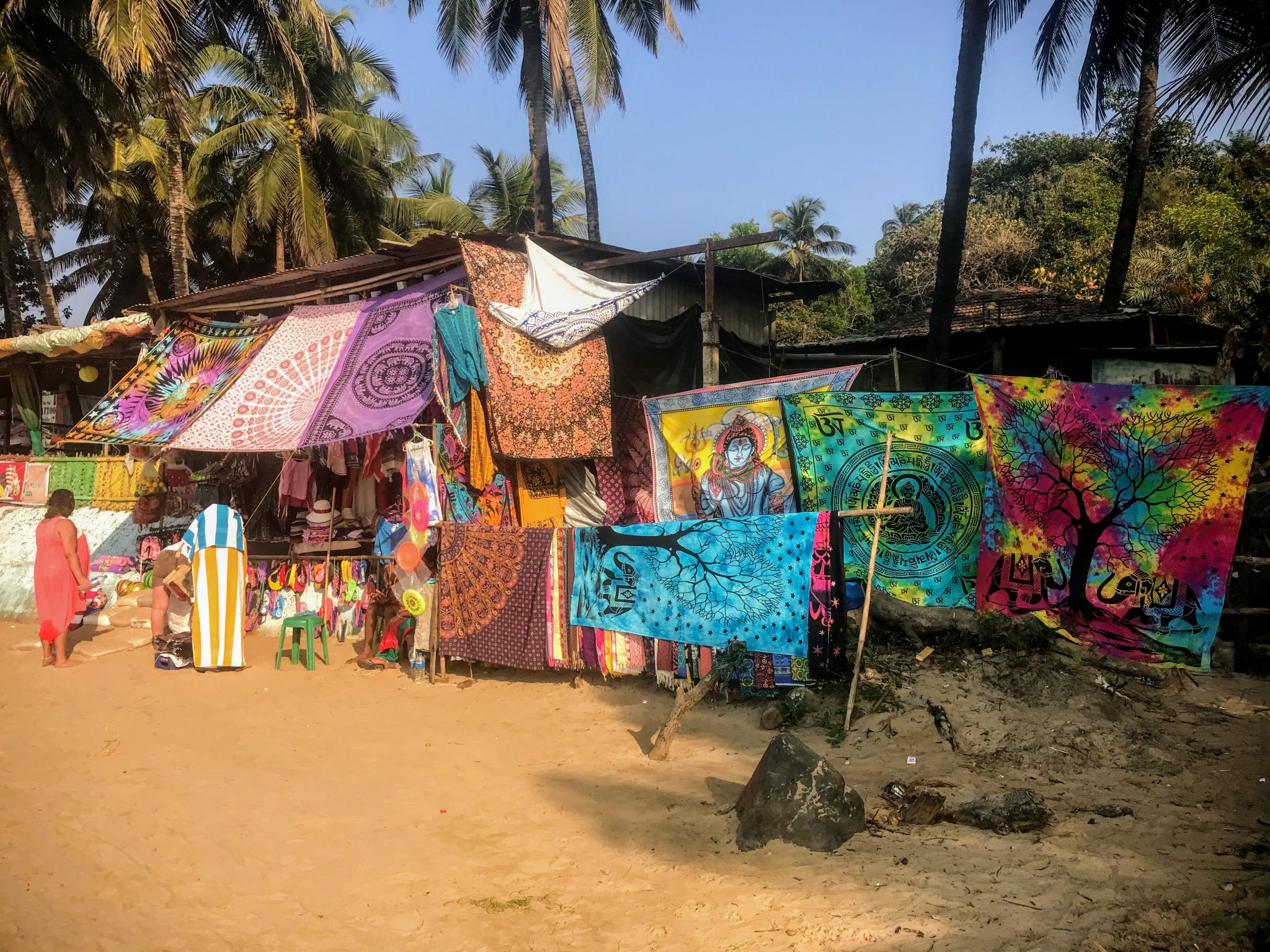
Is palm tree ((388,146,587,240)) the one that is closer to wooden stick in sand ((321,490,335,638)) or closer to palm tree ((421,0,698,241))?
palm tree ((421,0,698,241))

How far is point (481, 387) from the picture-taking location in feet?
27.3

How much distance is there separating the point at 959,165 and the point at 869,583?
17.8 feet

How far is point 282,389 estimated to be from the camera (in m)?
9.52

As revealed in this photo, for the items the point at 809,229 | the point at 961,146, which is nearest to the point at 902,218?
the point at 809,229

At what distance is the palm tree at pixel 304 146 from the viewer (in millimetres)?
21062

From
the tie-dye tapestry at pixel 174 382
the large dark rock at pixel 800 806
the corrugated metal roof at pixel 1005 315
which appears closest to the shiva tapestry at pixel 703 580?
the large dark rock at pixel 800 806

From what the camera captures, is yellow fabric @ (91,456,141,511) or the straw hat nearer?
the straw hat

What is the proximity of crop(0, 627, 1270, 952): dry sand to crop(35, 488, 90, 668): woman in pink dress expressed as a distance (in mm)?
1510

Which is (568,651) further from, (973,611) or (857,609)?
(973,611)

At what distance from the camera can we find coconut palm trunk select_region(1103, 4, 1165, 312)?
13.4 m

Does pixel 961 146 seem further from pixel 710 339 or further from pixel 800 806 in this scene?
pixel 800 806

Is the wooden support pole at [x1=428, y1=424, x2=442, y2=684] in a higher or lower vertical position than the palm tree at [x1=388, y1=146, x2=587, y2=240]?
lower

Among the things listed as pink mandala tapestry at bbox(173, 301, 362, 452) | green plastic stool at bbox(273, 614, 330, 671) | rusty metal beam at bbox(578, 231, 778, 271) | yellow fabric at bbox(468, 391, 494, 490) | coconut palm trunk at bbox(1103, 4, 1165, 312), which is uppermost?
coconut palm trunk at bbox(1103, 4, 1165, 312)

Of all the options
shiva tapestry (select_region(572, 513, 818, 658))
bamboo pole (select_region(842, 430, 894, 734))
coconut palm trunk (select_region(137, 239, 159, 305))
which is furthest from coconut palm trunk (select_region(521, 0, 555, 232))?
coconut palm trunk (select_region(137, 239, 159, 305))
